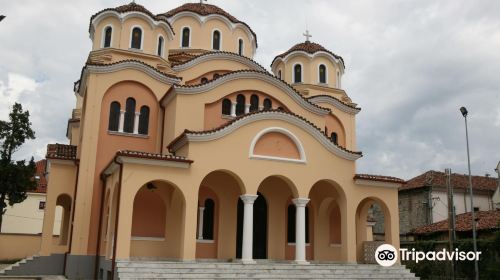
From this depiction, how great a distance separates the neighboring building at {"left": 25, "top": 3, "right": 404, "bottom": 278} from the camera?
16391 mm

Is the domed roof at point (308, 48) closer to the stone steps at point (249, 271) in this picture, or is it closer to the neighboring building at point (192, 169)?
the neighboring building at point (192, 169)

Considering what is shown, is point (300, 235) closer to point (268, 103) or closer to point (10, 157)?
point (268, 103)

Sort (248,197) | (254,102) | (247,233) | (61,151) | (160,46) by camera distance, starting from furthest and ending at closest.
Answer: (160,46) → (254,102) → (61,151) → (248,197) → (247,233)

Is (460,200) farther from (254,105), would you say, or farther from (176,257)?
(176,257)

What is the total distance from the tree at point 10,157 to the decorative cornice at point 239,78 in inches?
419

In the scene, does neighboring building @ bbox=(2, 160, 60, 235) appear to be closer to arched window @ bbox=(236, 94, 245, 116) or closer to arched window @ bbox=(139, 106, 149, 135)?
arched window @ bbox=(139, 106, 149, 135)

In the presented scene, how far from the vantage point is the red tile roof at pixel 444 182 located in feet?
115

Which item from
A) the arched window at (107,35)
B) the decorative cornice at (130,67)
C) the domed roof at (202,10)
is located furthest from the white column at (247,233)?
the domed roof at (202,10)

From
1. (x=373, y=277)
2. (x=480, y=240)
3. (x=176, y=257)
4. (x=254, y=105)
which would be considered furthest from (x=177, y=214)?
(x=480, y=240)

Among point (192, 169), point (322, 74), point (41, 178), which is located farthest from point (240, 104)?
point (41, 178)

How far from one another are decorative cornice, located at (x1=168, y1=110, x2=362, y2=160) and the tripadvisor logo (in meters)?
3.67

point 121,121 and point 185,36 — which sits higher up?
point 185,36

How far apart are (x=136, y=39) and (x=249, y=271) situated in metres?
11.6

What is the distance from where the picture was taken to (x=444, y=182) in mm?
35281
